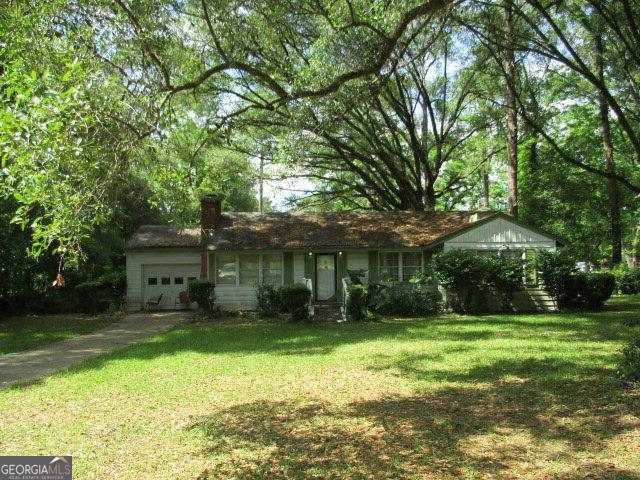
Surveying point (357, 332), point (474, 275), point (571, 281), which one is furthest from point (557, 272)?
point (357, 332)

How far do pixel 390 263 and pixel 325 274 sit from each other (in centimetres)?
281

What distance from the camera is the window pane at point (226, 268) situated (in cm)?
2034

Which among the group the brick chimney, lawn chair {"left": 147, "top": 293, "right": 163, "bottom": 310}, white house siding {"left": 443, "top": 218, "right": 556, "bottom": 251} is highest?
the brick chimney

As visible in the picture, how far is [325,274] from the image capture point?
20.5 m

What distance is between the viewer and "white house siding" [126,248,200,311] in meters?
22.1

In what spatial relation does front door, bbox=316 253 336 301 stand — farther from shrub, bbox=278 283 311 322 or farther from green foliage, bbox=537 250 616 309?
green foliage, bbox=537 250 616 309

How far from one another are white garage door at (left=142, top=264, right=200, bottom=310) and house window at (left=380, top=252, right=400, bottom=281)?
341 inches

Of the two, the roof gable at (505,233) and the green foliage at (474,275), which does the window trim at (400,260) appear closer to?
the roof gable at (505,233)

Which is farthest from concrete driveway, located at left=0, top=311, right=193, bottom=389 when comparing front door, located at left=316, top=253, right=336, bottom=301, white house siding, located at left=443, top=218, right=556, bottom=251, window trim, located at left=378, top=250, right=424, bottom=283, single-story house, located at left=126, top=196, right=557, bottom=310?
white house siding, located at left=443, top=218, right=556, bottom=251

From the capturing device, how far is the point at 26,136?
18.1 ft

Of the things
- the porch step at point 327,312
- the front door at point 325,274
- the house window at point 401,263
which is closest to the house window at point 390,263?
the house window at point 401,263

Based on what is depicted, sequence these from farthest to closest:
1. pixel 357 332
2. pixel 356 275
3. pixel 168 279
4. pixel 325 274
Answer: pixel 168 279
pixel 325 274
pixel 356 275
pixel 357 332

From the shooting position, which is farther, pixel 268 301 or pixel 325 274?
pixel 325 274

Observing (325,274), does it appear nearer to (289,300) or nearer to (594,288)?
(289,300)
